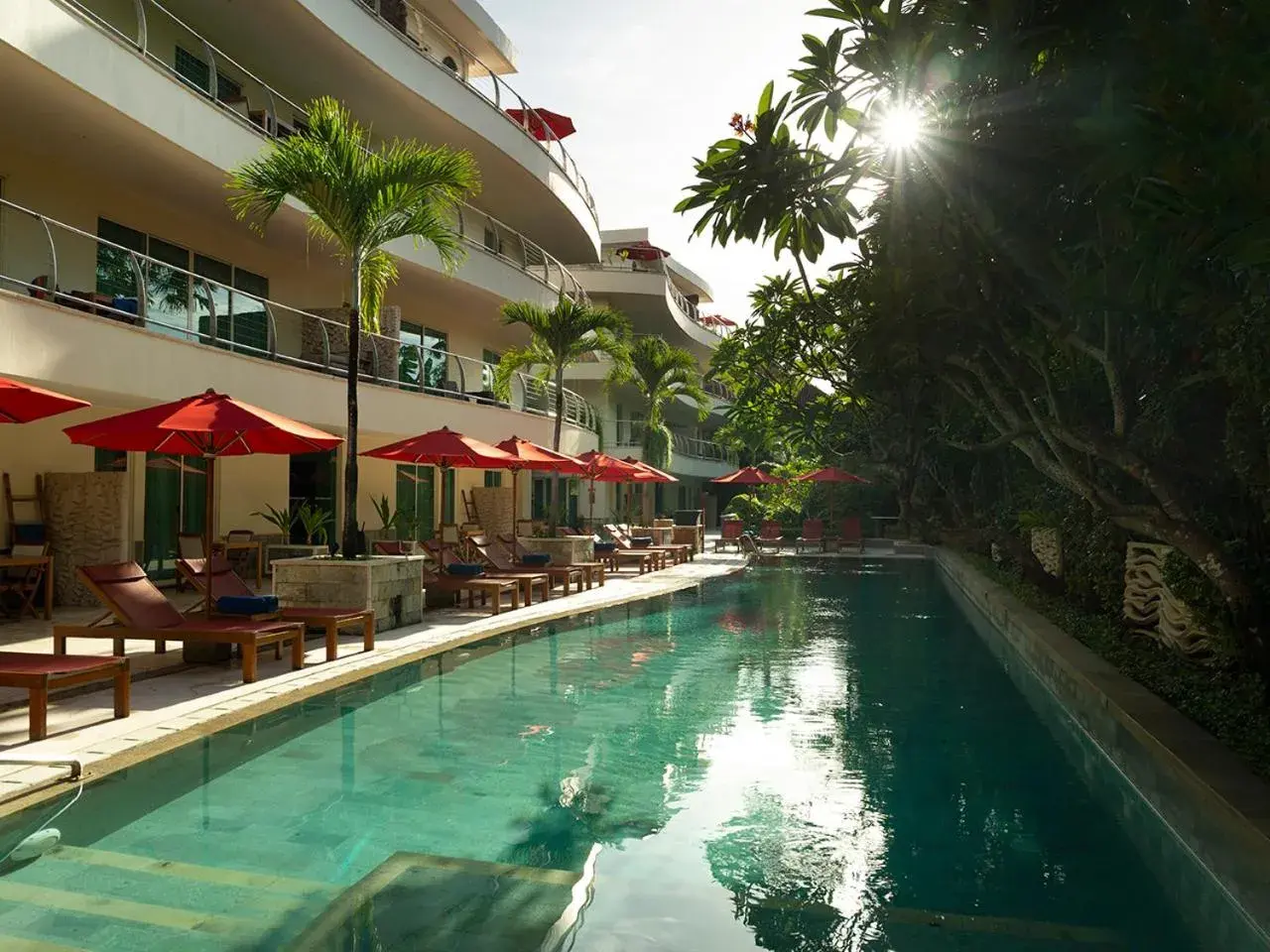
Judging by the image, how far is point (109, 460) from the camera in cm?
1522

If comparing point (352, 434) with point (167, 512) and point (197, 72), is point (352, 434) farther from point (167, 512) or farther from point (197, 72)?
point (197, 72)

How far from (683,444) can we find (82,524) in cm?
3606

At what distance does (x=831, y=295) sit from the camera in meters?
14.8

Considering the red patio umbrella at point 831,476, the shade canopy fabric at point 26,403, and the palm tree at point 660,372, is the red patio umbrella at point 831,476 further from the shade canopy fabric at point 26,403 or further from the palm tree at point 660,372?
the shade canopy fabric at point 26,403

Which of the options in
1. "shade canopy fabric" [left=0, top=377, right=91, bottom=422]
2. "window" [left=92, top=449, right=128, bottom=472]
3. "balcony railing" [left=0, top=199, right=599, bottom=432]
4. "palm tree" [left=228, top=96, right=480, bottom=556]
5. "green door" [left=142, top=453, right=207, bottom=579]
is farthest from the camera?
"green door" [left=142, top=453, right=207, bottom=579]

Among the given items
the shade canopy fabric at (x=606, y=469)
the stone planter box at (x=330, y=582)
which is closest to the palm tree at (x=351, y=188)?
the stone planter box at (x=330, y=582)

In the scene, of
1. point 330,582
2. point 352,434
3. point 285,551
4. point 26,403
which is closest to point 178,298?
point 352,434

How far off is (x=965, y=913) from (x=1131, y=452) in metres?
4.30

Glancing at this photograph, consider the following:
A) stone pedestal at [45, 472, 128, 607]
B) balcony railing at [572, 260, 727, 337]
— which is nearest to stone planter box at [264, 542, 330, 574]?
stone pedestal at [45, 472, 128, 607]

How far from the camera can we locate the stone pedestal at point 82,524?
42.5ft

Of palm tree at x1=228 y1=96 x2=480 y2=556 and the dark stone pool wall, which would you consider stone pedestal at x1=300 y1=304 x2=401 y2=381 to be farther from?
the dark stone pool wall

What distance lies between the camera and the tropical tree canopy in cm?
410

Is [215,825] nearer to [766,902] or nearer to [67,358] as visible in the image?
[766,902]

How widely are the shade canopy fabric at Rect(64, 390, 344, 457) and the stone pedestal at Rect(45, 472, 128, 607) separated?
3.88 m
